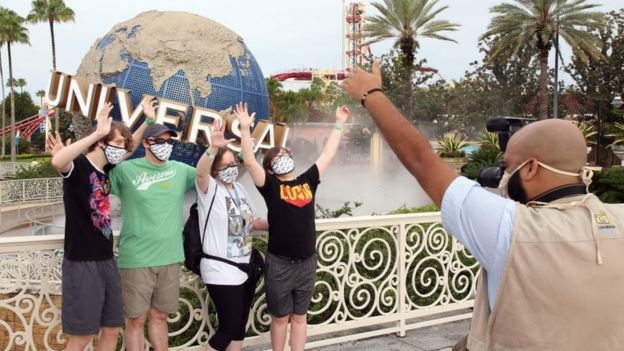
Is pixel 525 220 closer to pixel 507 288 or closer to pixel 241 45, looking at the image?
pixel 507 288

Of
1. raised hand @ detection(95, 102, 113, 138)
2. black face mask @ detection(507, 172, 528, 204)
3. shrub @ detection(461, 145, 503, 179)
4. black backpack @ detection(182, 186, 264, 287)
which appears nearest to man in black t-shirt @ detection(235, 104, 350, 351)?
black backpack @ detection(182, 186, 264, 287)

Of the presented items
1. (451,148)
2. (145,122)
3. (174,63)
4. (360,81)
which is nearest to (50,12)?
(451,148)

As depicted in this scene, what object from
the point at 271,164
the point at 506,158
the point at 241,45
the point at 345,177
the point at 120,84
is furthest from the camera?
the point at 345,177

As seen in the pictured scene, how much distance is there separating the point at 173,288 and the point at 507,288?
252cm

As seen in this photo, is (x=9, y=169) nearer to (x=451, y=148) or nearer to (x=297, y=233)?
(x=451, y=148)

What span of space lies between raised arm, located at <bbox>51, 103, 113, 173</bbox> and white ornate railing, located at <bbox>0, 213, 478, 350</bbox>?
40.0 inches

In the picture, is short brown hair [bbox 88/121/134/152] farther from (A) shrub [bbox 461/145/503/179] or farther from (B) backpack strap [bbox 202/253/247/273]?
(A) shrub [bbox 461/145/503/179]

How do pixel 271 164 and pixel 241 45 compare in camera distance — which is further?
pixel 241 45

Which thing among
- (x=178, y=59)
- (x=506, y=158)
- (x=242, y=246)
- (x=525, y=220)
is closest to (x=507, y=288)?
(x=525, y=220)

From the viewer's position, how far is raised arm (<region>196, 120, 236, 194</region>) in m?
3.63

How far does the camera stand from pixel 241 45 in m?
8.17

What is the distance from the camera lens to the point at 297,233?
3.70 metres

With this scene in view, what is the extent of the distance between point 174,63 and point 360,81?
6.01 meters

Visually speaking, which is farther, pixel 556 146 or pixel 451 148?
pixel 451 148
